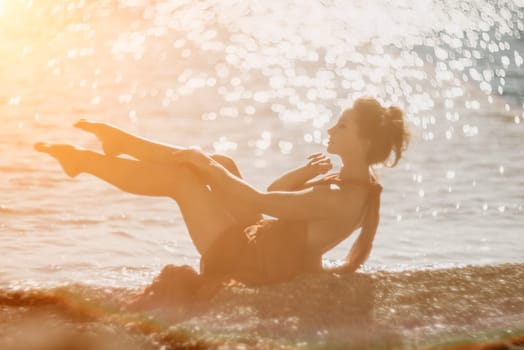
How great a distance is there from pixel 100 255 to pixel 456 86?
1153cm

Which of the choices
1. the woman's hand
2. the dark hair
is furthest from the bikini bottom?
the dark hair

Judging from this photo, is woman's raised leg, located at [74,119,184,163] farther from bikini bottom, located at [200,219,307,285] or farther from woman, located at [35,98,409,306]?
bikini bottom, located at [200,219,307,285]

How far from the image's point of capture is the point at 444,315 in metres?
4.81

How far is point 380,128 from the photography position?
485cm

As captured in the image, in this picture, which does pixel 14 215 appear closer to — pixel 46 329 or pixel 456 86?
pixel 46 329

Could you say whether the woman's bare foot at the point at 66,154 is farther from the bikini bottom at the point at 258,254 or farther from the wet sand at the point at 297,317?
the bikini bottom at the point at 258,254

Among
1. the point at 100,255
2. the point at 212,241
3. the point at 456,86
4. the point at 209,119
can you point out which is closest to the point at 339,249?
the point at 100,255

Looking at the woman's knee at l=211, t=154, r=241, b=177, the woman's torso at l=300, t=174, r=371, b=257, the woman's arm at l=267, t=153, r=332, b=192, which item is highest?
the woman's knee at l=211, t=154, r=241, b=177

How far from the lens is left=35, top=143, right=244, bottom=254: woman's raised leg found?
201 inches

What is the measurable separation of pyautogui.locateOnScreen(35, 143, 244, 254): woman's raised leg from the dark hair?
0.96 m

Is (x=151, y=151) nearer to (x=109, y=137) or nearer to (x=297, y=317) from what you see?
(x=109, y=137)

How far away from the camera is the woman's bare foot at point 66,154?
17.6 feet

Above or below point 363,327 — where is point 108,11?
above

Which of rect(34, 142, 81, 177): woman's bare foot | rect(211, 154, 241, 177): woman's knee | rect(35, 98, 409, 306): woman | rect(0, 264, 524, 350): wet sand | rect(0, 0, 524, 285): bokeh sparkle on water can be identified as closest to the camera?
rect(0, 264, 524, 350): wet sand
